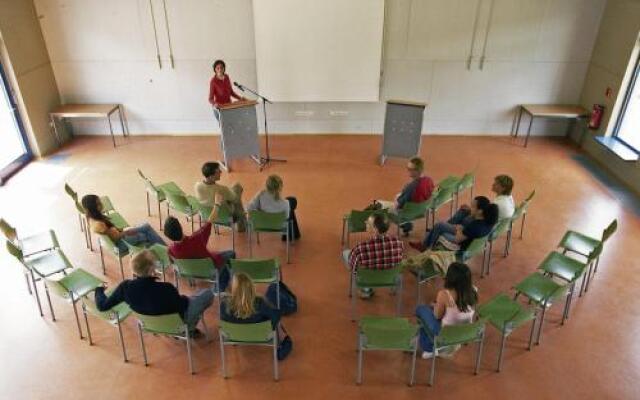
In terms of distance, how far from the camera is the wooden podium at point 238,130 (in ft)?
24.8

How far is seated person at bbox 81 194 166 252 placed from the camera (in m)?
4.83

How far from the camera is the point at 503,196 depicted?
5.30 meters

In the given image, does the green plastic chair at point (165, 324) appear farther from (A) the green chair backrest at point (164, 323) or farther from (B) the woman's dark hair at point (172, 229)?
(B) the woman's dark hair at point (172, 229)

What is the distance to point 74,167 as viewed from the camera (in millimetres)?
8141

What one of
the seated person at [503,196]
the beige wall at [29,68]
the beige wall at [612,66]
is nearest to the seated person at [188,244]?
the seated person at [503,196]

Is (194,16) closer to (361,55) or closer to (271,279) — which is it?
(361,55)

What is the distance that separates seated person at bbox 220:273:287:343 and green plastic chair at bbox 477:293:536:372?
6.09ft

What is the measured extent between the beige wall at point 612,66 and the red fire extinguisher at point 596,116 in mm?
84

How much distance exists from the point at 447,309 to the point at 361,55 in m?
5.81

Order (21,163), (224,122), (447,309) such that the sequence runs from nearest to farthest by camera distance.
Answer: (447,309), (224,122), (21,163)

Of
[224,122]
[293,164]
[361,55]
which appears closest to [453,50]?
[361,55]

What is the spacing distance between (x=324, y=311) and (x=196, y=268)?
1.38 meters

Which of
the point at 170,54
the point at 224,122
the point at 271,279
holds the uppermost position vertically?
the point at 170,54

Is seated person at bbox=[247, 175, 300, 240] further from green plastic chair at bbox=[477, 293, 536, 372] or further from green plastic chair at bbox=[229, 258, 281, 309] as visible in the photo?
green plastic chair at bbox=[477, 293, 536, 372]
